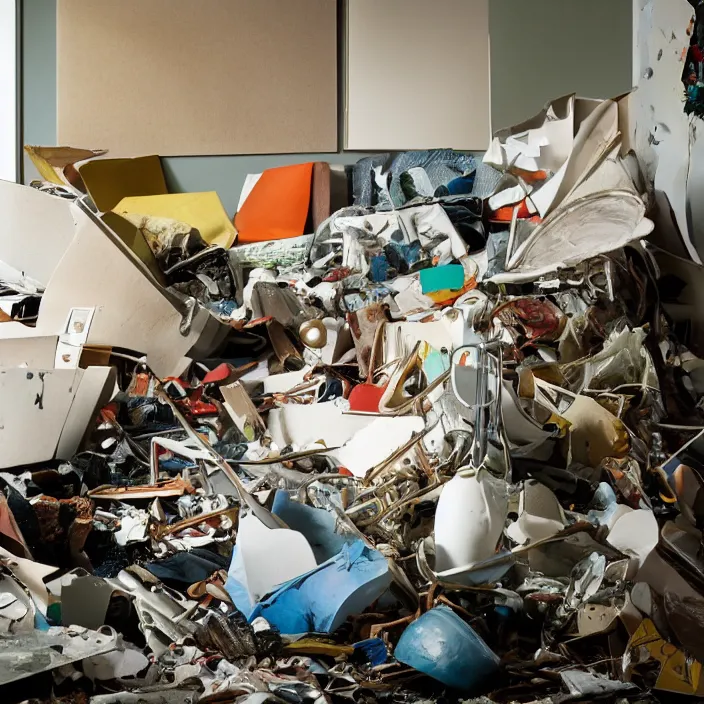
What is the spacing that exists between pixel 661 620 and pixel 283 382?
1958 mm

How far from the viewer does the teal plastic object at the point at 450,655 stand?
1.49 metres

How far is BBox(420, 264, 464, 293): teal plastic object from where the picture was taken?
3658 millimetres

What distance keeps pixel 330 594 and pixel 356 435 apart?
3.41 feet

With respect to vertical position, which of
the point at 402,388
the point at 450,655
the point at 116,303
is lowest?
the point at 450,655

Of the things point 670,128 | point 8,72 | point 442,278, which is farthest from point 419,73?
point 8,72

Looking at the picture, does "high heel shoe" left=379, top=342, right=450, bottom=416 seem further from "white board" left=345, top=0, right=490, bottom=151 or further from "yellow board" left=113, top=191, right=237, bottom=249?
"white board" left=345, top=0, right=490, bottom=151

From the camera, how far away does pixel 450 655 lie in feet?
4.87

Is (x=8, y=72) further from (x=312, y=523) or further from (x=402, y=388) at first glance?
(x=312, y=523)

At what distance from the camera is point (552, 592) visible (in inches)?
73.1

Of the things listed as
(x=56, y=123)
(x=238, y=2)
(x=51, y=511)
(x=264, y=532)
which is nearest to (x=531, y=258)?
(x=264, y=532)

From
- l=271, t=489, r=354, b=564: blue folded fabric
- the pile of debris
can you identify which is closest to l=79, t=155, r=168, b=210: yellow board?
the pile of debris

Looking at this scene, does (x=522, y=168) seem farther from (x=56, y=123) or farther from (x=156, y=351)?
(x=56, y=123)

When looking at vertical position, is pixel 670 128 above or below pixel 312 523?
above

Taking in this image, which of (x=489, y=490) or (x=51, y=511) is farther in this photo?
(x=51, y=511)
